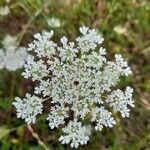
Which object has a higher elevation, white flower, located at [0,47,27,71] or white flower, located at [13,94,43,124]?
white flower, located at [0,47,27,71]

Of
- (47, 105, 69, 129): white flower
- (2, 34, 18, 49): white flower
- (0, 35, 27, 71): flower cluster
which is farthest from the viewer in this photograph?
(2, 34, 18, 49): white flower

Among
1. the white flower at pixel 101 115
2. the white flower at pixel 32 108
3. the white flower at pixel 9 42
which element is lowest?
the white flower at pixel 101 115

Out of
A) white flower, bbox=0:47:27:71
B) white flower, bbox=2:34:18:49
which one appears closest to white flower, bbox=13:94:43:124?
white flower, bbox=0:47:27:71

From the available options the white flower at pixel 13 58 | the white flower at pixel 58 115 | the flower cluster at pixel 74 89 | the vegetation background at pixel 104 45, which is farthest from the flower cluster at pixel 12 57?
the white flower at pixel 58 115

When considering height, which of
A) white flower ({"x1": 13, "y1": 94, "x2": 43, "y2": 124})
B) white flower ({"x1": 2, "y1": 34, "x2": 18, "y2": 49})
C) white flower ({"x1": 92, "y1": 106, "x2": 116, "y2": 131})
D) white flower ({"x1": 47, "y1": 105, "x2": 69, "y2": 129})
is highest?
white flower ({"x1": 2, "y1": 34, "x2": 18, "y2": 49})

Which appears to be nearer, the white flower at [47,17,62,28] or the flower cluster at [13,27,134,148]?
the flower cluster at [13,27,134,148]

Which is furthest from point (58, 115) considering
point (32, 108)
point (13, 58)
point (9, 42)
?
point (9, 42)

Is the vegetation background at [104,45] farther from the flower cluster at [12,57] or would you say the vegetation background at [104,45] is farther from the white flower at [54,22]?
the flower cluster at [12,57]

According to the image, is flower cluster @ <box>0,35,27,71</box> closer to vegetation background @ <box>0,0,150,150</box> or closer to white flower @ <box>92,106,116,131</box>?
vegetation background @ <box>0,0,150,150</box>

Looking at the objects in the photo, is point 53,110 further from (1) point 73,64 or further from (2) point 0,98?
(2) point 0,98
